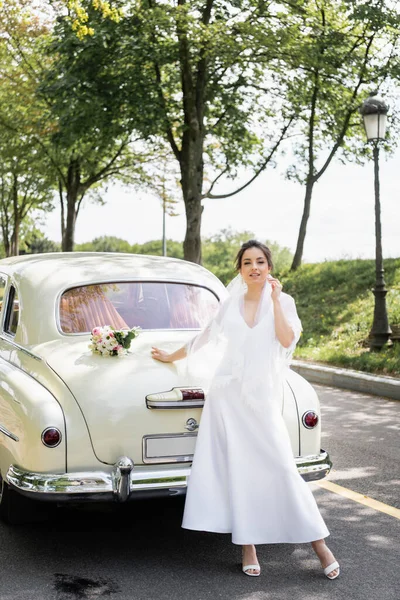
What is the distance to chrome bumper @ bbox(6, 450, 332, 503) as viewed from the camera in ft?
14.4

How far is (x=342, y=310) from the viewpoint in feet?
57.5

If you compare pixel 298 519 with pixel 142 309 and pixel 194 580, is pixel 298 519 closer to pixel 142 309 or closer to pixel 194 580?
pixel 194 580

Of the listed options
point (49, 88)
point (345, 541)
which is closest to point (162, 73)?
point (49, 88)

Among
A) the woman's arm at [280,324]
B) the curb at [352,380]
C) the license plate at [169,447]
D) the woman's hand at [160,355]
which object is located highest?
the woman's arm at [280,324]

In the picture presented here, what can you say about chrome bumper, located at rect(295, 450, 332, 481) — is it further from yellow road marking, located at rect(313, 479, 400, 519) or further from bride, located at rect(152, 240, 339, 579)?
yellow road marking, located at rect(313, 479, 400, 519)

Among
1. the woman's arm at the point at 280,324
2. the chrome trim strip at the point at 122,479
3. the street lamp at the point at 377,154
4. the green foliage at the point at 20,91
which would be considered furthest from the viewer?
the green foliage at the point at 20,91

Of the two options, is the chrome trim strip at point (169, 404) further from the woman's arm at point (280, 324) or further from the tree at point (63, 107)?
the tree at point (63, 107)

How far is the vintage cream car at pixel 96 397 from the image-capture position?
4465 mm

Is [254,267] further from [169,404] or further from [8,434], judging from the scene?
[8,434]

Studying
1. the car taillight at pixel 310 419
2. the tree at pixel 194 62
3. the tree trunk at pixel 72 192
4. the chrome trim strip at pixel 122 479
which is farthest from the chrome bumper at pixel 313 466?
the tree trunk at pixel 72 192

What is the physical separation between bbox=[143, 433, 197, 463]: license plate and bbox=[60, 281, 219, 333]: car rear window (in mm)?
1257

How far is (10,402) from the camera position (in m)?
4.84

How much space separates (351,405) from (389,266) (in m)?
10.1

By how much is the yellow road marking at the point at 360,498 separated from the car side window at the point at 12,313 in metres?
2.65
